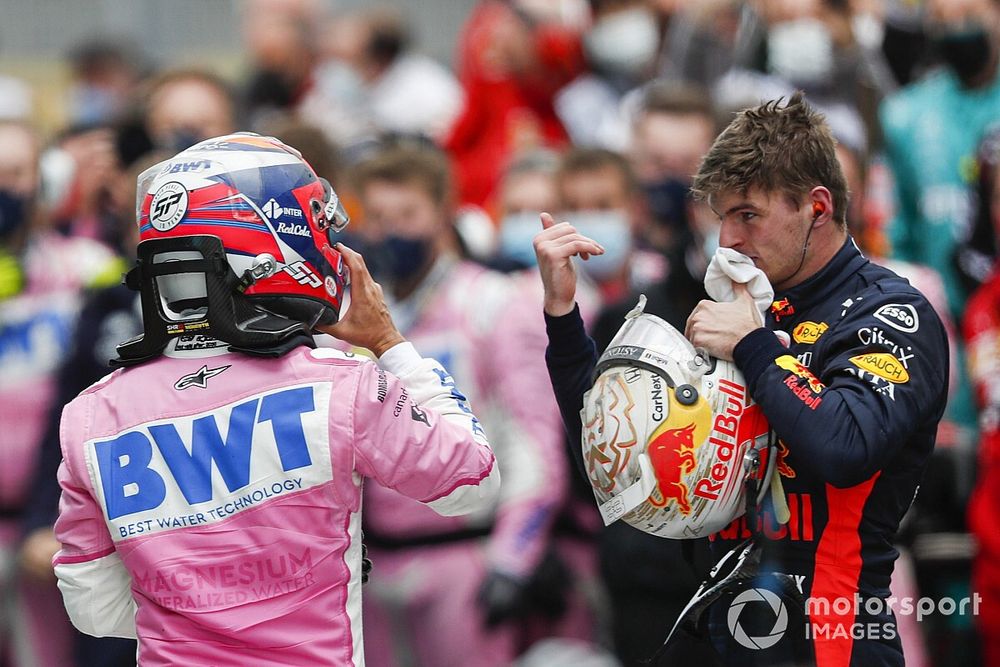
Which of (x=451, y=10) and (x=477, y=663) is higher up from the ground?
(x=451, y=10)

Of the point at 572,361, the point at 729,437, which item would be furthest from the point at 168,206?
the point at 729,437

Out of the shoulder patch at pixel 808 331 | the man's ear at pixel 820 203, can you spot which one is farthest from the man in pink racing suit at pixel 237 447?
the man's ear at pixel 820 203

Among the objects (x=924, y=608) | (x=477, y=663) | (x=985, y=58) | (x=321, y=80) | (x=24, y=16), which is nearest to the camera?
(x=924, y=608)

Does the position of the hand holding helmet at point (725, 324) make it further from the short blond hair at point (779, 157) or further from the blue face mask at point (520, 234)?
the blue face mask at point (520, 234)

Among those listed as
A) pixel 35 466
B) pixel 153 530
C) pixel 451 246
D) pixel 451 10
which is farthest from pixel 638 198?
pixel 451 10

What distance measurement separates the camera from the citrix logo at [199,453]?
324 centimetres

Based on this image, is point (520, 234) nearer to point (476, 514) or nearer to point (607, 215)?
point (607, 215)

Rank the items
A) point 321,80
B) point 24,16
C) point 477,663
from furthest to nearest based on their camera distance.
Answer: point 24,16 → point 321,80 → point 477,663

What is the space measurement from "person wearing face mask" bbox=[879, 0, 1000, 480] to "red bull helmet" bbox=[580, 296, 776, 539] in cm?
383

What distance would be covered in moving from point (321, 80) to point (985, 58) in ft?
15.0

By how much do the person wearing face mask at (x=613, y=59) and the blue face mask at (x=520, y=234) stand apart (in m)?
1.52

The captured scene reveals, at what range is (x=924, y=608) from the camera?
5418 mm

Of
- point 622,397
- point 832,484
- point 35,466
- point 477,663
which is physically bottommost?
point 477,663

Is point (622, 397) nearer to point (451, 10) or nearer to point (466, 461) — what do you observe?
point (466, 461)
